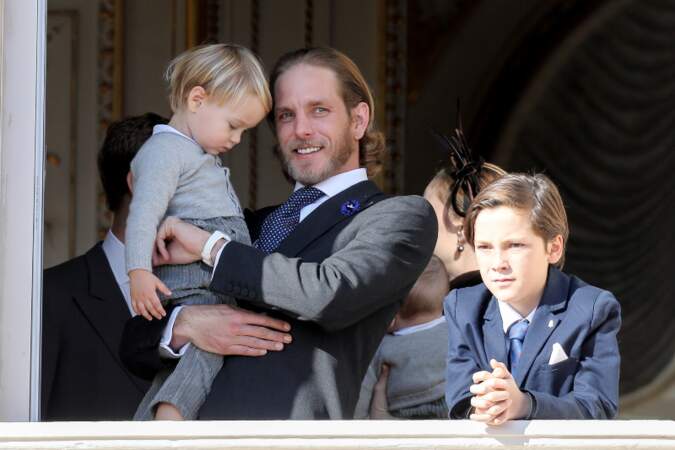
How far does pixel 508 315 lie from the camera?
3389mm

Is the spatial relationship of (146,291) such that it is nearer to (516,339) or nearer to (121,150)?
(516,339)

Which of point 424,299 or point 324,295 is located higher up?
point 324,295

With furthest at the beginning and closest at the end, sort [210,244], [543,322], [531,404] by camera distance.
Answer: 1. [210,244]
2. [543,322]
3. [531,404]

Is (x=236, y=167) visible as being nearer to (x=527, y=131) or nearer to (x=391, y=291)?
(x=527, y=131)

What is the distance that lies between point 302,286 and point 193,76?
579 millimetres

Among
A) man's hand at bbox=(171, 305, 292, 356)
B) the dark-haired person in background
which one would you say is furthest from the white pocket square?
the dark-haired person in background

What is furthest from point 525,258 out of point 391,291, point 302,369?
point 302,369

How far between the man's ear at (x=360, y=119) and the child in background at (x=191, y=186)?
0.23m

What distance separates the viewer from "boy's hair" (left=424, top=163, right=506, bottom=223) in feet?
13.8

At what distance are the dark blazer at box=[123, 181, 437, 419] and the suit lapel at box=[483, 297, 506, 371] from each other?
22cm

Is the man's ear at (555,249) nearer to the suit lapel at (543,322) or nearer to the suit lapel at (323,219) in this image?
the suit lapel at (543,322)

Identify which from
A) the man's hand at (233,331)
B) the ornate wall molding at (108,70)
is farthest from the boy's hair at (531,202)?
the ornate wall molding at (108,70)

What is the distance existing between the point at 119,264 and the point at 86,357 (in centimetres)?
25

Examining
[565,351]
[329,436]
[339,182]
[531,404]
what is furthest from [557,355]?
[339,182]
